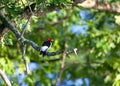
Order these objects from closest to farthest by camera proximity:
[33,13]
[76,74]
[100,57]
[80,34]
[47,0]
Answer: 1. [47,0]
2. [33,13]
3. [100,57]
4. [80,34]
5. [76,74]

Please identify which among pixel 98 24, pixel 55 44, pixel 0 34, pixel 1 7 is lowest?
pixel 98 24

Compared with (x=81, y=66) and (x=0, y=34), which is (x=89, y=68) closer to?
(x=81, y=66)

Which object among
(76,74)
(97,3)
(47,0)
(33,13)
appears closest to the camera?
(47,0)

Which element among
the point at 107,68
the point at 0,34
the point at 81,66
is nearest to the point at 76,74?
the point at 81,66

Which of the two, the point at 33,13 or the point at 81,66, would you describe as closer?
the point at 33,13

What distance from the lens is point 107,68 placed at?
8766 mm

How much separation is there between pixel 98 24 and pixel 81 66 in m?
1.36

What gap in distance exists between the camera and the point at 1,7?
493 centimetres

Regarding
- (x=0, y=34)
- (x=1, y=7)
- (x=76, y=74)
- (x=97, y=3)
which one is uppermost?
(x=1, y=7)

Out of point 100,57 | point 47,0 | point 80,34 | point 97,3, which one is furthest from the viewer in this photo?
point 80,34

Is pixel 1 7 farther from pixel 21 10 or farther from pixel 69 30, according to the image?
pixel 69 30

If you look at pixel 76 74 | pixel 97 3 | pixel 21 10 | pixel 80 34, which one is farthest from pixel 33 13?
pixel 76 74

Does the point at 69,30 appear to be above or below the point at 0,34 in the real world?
below

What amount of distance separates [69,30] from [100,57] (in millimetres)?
1310
